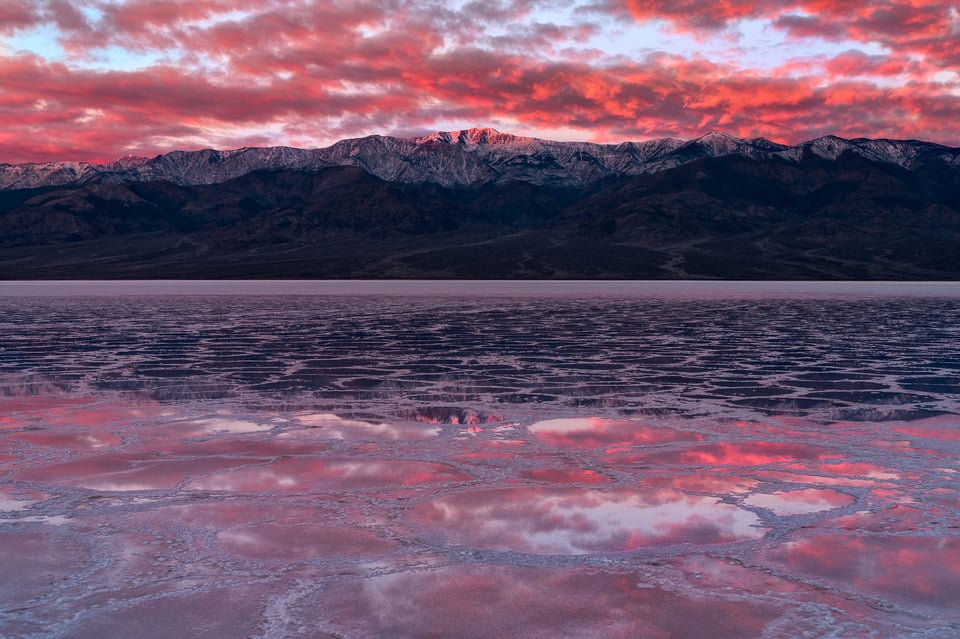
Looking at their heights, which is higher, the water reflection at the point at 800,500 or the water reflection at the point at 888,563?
the water reflection at the point at 888,563

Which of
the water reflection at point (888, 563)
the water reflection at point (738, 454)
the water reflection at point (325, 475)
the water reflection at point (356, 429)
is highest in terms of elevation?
the water reflection at point (888, 563)

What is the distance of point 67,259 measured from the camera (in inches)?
7854

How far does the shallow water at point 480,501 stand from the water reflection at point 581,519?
34mm

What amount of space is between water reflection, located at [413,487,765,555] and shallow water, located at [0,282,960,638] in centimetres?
3

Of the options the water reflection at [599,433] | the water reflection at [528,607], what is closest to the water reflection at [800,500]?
the water reflection at [528,607]

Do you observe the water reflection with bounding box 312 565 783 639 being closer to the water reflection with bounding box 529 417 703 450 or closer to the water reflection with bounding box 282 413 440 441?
the water reflection with bounding box 529 417 703 450

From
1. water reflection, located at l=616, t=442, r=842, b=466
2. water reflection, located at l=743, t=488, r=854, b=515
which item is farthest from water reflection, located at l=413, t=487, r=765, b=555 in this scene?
water reflection, located at l=616, t=442, r=842, b=466

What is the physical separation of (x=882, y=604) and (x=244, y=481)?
601 centimetres

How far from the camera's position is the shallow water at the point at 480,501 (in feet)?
18.8

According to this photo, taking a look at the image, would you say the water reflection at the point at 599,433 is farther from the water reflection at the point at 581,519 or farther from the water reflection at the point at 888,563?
the water reflection at the point at 888,563

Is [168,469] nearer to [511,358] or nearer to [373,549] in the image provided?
[373,549]

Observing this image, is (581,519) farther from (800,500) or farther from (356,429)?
(356,429)

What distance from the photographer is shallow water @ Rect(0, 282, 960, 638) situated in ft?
18.8

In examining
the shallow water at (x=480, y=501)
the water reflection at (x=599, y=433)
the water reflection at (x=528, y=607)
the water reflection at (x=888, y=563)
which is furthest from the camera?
the water reflection at (x=599, y=433)
